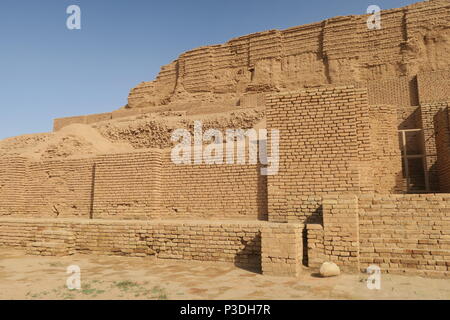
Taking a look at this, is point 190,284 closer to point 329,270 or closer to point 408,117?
point 329,270

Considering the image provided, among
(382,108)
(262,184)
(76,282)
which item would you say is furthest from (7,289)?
(382,108)

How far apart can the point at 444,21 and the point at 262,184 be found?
55.7 ft

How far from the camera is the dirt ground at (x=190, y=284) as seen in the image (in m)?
3.85

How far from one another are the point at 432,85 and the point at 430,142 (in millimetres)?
5294

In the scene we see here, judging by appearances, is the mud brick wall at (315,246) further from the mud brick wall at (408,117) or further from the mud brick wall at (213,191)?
the mud brick wall at (408,117)

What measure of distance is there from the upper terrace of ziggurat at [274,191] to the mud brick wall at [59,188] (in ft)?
0.12

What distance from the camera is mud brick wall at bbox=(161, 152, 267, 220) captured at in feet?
25.4

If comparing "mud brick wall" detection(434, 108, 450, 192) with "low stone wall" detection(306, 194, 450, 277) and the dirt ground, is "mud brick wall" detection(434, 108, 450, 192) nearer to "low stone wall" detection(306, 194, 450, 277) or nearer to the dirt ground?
"low stone wall" detection(306, 194, 450, 277)

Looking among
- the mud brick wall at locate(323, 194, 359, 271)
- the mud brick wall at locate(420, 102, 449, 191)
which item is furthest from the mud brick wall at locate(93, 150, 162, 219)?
the mud brick wall at locate(420, 102, 449, 191)

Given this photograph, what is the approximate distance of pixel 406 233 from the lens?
4797 millimetres

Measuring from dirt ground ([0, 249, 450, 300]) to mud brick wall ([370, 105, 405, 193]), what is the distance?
12.5 ft

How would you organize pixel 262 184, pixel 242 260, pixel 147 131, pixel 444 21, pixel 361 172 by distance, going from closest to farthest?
pixel 242 260, pixel 361 172, pixel 262 184, pixel 147 131, pixel 444 21
